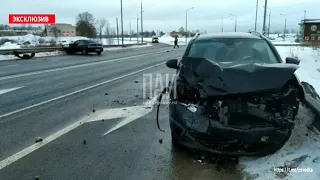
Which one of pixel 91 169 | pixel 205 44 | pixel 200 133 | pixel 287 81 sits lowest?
pixel 91 169

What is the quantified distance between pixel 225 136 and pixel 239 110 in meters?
0.38

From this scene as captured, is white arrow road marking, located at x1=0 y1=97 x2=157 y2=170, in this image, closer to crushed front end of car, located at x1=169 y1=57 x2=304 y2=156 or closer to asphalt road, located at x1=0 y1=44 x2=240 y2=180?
asphalt road, located at x1=0 y1=44 x2=240 y2=180

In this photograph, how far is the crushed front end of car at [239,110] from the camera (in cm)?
338

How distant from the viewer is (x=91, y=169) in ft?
12.2

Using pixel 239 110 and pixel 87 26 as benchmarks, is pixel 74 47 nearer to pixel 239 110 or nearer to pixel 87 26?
pixel 239 110

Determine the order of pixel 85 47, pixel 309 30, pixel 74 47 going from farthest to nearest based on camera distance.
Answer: pixel 309 30, pixel 74 47, pixel 85 47

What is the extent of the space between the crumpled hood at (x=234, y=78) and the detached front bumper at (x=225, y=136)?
34 centimetres

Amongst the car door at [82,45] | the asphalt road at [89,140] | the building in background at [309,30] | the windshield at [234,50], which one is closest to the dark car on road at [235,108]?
the asphalt road at [89,140]

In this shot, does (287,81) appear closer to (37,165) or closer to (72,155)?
(72,155)

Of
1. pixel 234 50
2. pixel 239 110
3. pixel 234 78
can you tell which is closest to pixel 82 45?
pixel 234 50

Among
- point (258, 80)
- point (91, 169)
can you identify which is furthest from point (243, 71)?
point (91, 169)

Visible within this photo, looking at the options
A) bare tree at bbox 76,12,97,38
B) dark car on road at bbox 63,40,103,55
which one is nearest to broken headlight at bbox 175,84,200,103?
dark car on road at bbox 63,40,103,55

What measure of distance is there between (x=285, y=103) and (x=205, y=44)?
6.99ft

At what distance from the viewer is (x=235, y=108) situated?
3.50 m
